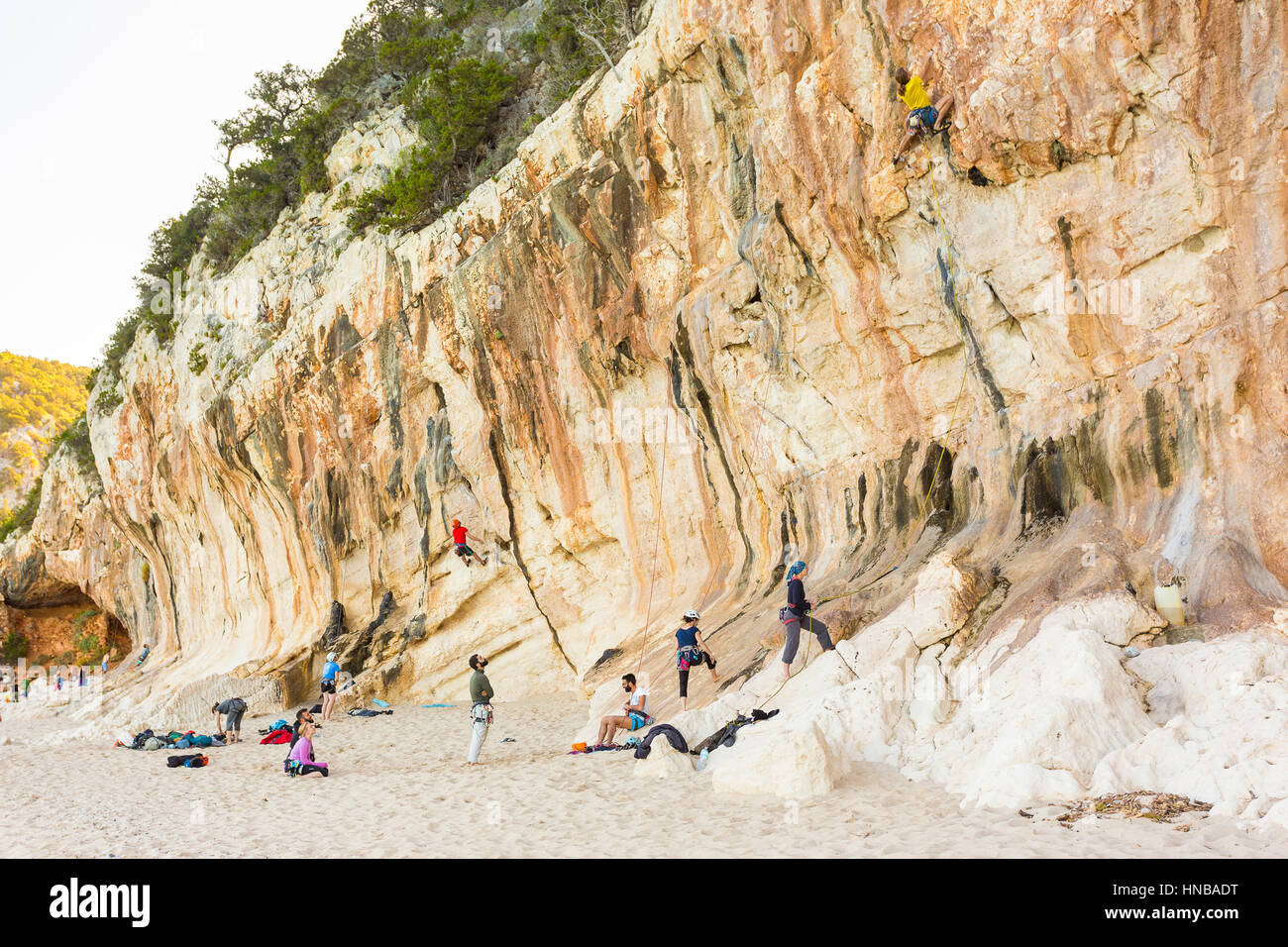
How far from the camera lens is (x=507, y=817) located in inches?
304

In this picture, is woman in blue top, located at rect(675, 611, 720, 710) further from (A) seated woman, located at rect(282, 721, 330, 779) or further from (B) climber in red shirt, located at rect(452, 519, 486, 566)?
(B) climber in red shirt, located at rect(452, 519, 486, 566)

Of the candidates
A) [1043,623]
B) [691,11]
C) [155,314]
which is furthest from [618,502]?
[155,314]

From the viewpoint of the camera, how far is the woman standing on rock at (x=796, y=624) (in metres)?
10.0

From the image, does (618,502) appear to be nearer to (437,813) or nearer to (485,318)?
(485,318)

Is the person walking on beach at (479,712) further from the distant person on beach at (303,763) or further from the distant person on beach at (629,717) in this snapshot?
the distant person on beach at (303,763)

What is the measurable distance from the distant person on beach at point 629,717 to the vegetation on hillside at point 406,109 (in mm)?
11412

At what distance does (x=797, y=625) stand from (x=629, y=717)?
2553mm

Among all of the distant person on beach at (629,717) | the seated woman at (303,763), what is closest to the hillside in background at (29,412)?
the seated woman at (303,763)

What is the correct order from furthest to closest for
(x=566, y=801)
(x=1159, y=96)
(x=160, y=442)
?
(x=160, y=442)
(x=1159, y=96)
(x=566, y=801)

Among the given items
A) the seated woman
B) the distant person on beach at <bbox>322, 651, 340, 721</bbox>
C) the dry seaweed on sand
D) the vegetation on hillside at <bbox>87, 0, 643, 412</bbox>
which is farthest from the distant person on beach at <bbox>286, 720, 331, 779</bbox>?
the vegetation on hillside at <bbox>87, 0, 643, 412</bbox>

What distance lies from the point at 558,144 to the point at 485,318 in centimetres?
365

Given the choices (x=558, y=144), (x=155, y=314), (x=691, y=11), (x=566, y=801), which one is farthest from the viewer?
(x=155, y=314)

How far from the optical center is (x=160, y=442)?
2828cm

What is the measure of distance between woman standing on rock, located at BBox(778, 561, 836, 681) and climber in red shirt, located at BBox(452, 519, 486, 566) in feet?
35.2
